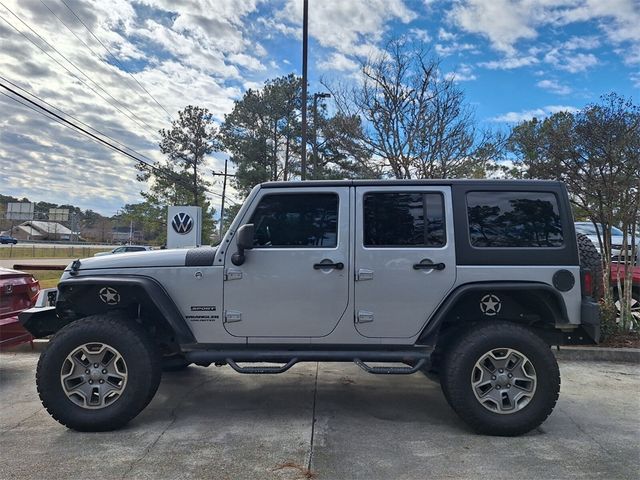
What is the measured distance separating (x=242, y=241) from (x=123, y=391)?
157 centimetres

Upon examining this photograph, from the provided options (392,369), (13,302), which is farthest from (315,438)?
(13,302)

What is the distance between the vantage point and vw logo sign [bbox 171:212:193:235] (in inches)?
500

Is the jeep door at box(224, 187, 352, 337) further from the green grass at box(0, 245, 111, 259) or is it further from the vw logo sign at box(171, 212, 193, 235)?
the green grass at box(0, 245, 111, 259)

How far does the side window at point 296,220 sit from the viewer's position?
13.3ft

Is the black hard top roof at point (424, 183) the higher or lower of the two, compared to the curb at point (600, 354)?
higher

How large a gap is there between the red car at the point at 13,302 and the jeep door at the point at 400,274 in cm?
369

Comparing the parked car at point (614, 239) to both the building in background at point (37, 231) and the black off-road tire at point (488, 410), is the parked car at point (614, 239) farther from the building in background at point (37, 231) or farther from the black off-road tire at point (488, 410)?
the building in background at point (37, 231)

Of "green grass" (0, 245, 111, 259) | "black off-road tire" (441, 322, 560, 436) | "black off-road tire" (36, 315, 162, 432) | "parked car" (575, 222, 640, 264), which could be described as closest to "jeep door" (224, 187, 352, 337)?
"black off-road tire" (36, 315, 162, 432)

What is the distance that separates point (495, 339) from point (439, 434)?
0.91 meters

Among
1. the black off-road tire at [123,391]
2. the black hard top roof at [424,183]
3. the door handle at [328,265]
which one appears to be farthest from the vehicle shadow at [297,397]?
the black hard top roof at [424,183]

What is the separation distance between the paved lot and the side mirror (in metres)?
1.42

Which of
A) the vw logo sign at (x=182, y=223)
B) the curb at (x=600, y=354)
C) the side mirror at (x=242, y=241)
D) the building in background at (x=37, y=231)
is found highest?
the building in background at (x=37, y=231)

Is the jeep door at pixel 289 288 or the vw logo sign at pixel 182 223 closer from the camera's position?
the jeep door at pixel 289 288

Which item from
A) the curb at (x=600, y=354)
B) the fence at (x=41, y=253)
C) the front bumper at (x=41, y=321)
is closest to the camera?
the front bumper at (x=41, y=321)
